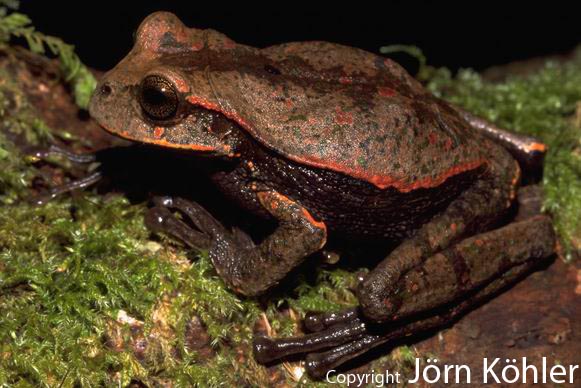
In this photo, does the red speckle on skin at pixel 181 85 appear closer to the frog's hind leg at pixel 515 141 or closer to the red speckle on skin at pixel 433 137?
the red speckle on skin at pixel 433 137

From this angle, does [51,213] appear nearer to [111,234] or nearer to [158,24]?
[111,234]

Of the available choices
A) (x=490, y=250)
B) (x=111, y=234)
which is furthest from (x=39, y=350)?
(x=490, y=250)

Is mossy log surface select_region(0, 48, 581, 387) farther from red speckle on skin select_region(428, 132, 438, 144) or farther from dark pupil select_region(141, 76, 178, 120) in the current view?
red speckle on skin select_region(428, 132, 438, 144)

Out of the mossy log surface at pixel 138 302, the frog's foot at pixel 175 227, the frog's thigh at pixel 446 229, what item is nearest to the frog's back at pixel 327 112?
the frog's thigh at pixel 446 229

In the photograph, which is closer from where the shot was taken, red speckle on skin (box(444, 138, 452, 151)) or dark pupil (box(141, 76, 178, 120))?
dark pupil (box(141, 76, 178, 120))

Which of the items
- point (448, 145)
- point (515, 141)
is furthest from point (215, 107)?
point (515, 141)

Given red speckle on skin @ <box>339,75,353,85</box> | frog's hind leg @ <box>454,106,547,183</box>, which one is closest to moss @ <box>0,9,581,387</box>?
frog's hind leg @ <box>454,106,547,183</box>

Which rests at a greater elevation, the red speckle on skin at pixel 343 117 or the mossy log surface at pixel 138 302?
the red speckle on skin at pixel 343 117
